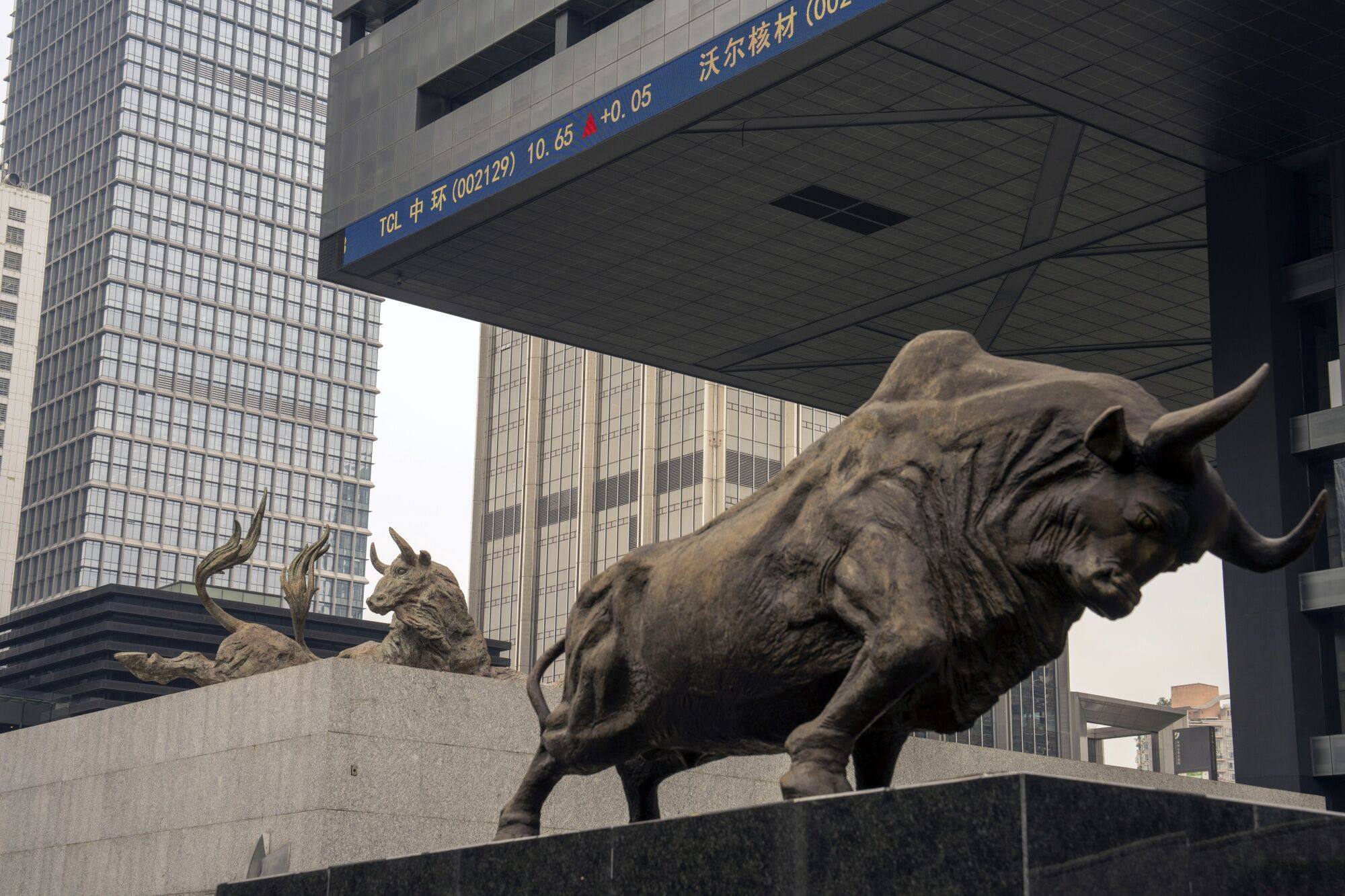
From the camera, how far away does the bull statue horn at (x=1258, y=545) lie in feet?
19.5

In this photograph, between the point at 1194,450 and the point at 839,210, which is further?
the point at 839,210

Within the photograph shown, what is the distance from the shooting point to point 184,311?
426 feet

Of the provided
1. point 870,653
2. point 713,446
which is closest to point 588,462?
point 713,446

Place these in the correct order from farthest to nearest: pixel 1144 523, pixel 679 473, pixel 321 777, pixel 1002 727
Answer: pixel 1002 727
pixel 679 473
pixel 321 777
pixel 1144 523

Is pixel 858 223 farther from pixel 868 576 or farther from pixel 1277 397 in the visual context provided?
pixel 868 576

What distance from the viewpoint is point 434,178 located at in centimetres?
3962

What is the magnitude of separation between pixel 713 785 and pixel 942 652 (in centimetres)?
1656

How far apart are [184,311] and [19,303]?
16.0m

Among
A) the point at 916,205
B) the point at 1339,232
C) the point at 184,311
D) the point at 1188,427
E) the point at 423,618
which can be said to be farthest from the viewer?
the point at 184,311

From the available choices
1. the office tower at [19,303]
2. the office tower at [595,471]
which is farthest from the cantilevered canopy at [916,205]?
the office tower at [19,303]

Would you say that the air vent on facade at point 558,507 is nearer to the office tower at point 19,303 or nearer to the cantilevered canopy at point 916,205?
the office tower at point 19,303

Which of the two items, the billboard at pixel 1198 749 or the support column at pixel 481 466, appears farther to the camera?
the support column at pixel 481 466

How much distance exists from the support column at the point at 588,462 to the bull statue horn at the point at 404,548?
75.1 metres

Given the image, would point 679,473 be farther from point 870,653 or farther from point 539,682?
point 870,653
